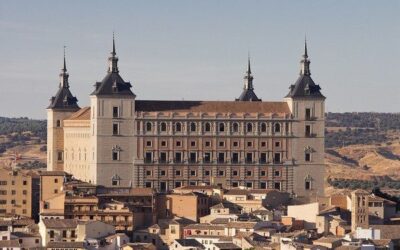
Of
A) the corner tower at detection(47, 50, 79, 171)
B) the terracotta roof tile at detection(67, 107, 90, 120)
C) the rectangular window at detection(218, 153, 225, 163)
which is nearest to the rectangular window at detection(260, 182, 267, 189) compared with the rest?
the rectangular window at detection(218, 153, 225, 163)

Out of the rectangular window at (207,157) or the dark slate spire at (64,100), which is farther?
the dark slate spire at (64,100)

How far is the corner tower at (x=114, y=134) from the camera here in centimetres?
15625

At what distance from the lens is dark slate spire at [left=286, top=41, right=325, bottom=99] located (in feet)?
526

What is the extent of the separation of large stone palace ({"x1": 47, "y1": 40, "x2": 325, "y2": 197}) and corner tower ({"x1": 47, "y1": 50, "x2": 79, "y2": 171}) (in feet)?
36.3

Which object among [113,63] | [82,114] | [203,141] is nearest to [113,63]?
[113,63]

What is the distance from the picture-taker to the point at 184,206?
140875 mm

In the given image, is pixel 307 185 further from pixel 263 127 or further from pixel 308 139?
pixel 263 127

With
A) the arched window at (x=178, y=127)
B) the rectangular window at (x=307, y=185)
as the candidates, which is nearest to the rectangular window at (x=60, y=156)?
the arched window at (x=178, y=127)

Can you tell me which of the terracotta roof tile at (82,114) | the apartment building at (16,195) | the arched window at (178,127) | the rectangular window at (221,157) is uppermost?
the terracotta roof tile at (82,114)

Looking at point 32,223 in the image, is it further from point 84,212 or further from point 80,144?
point 80,144

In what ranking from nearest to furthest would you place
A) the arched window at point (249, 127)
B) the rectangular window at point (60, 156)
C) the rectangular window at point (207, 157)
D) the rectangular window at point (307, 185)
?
1. the rectangular window at point (207, 157)
2. the rectangular window at point (307, 185)
3. the arched window at point (249, 127)
4. the rectangular window at point (60, 156)

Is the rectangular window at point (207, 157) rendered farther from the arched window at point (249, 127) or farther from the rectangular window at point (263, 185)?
the rectangular window at point (263, 185)

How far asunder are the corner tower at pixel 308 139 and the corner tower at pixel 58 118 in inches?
973

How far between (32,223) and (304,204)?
898 inches
